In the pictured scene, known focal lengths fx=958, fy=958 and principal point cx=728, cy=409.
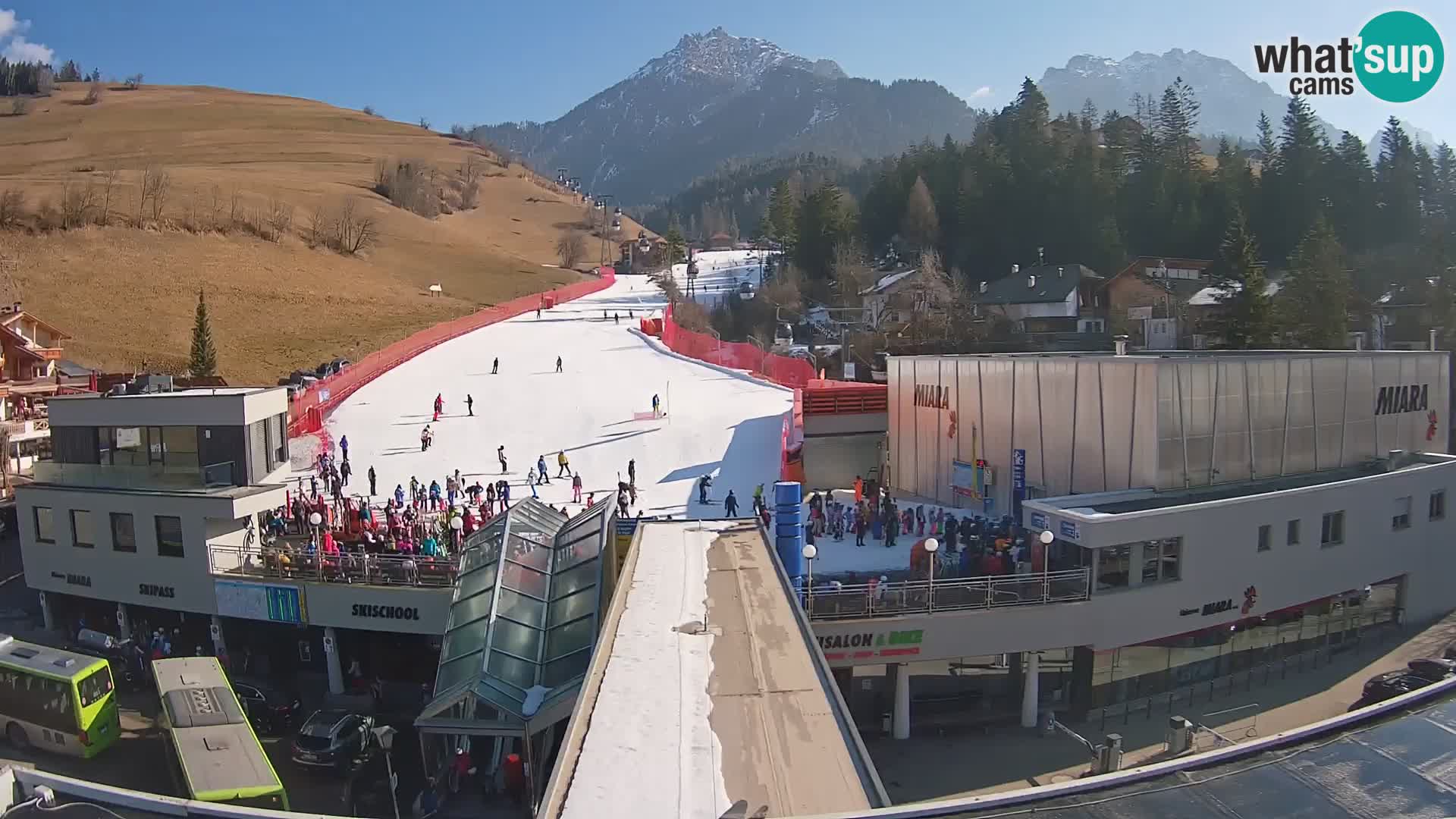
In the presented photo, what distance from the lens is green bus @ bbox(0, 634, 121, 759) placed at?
670 inches

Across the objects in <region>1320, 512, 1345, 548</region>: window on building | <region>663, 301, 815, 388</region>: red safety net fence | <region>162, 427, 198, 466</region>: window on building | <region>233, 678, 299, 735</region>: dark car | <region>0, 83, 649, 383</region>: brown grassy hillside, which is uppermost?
<region>0, 83, 649, 383</region>: brown grassy hillside

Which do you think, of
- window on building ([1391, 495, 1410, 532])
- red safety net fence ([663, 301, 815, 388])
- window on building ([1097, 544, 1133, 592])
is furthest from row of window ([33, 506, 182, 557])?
window on building ([1391, 495, 1410, 532])

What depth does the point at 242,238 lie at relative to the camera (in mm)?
84875

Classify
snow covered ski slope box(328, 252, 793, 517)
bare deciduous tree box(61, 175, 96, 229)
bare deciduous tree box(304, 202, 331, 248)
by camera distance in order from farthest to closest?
1. bare deciduous tree box(304, 202, 331, 248)
2. bare deciduous tree box(61, 175, 96, 229)
3. snow covered ski slope box(328, 252, 793, 517)

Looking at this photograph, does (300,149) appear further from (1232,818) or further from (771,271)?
(1232,818)

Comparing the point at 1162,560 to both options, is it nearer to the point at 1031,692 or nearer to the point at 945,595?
the point at 1031,692

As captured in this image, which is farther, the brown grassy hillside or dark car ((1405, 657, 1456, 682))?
the brown grassy hillside

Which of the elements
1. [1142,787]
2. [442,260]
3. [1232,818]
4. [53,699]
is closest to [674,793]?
[1142,787]

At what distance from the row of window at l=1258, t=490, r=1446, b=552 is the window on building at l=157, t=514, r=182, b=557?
22.9 m

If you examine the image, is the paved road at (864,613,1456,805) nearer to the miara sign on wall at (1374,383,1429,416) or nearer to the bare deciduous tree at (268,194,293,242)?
the miara sign on wall at (1374,383,1429,416)

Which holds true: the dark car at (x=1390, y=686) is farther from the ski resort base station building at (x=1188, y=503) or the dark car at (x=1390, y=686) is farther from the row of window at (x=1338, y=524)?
the row of window at (x=1338, y=524)

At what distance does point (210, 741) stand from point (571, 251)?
362 ft

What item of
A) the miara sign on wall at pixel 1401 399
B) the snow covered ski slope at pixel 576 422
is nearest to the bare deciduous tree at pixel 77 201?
the snow covered ski slope at pixel 576 422

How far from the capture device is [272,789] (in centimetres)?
1377
